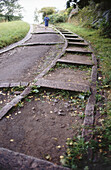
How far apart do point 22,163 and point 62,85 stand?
1832 mm

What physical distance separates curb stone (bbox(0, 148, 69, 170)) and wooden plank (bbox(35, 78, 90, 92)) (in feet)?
5.39

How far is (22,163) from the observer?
147cm

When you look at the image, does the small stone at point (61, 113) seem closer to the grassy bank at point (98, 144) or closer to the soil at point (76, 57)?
the grassy bank at point (98, 144)

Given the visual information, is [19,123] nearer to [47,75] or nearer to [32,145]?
[32,145]

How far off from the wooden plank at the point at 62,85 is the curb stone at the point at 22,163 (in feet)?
5.39

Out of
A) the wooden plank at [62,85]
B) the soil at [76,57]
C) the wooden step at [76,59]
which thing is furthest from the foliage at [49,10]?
the wooden plank at [62,85]

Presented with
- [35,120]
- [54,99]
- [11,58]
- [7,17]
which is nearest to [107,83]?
[54,99]

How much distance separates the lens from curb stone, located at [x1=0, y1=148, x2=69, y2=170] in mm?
1428

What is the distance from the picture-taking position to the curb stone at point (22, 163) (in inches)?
56.2

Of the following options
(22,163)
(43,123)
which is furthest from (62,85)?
(22,163)

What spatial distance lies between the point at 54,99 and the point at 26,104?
59 cm

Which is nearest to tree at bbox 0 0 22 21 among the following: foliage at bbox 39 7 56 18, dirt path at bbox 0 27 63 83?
foliage at bbox 39 7 56 18

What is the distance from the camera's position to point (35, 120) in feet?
7.34

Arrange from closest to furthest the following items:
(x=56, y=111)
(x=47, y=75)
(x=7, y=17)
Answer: (x=56, y=111), (x=47, y=75), (x=7, y=17)
